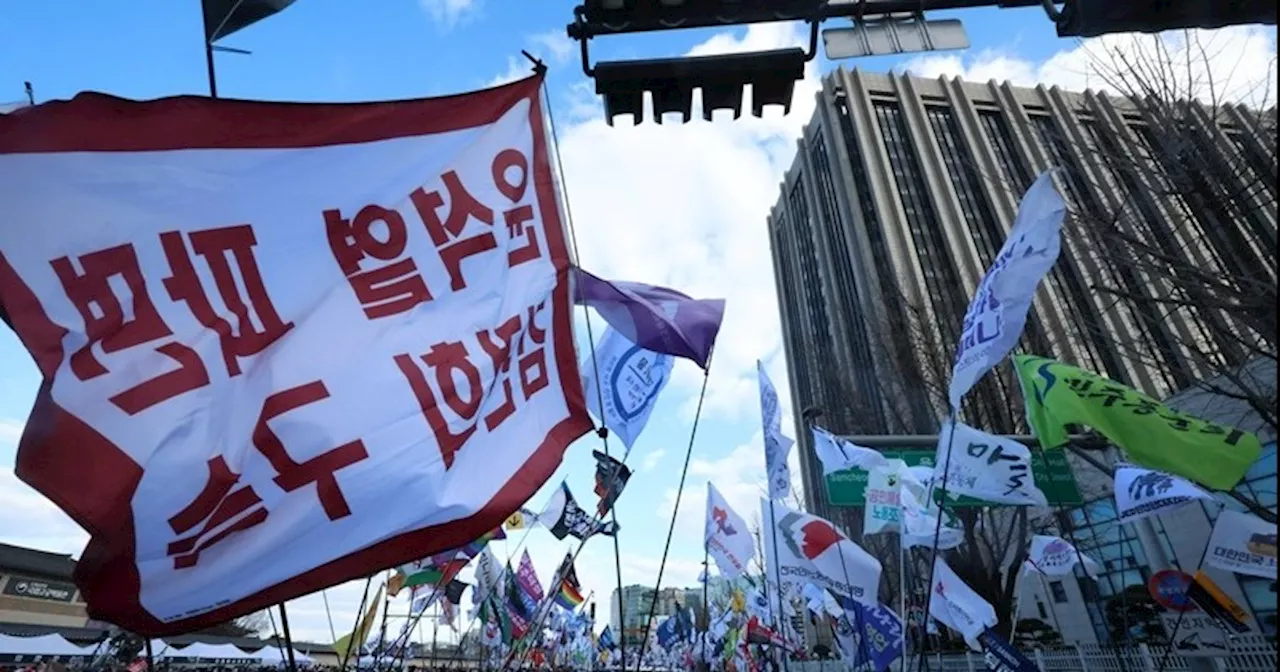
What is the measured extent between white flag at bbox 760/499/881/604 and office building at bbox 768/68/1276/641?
2.44 meters

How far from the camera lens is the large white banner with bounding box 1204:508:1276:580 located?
578cm

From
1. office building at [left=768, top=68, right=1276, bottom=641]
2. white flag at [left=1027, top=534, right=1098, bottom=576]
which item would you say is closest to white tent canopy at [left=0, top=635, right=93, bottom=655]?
office building at [left=768, top=68, right=1276, bottom=641]

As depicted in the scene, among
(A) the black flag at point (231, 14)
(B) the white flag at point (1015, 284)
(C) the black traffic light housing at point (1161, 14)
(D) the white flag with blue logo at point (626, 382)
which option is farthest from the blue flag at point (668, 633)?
(A) the black flag at point (231, 14)

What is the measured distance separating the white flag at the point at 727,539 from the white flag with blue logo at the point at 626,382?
18.6ft

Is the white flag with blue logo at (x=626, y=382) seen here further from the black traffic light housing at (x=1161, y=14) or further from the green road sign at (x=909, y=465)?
the green road sign at (x=909, y=465)

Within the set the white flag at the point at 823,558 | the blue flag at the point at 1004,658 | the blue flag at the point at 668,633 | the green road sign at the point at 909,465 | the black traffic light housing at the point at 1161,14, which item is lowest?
the blue flag at the point at 1004,658

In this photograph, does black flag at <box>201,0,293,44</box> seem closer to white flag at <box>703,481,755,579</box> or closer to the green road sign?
the green road sign

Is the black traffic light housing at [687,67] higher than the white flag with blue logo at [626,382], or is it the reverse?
the black traffic light housing at [687,67]

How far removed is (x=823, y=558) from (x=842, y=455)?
1746 mm

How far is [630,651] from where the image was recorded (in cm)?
6319

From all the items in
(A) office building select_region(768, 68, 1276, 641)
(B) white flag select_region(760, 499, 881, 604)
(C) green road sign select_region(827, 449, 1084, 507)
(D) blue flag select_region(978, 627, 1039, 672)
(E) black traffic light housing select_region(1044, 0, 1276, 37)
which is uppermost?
(A) office building select_region(768, 68, 1276, 641)

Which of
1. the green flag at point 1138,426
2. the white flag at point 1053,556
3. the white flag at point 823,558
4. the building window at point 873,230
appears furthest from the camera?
the building window at point 873,230

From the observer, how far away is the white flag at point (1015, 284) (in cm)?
482

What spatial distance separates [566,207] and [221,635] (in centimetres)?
5871
